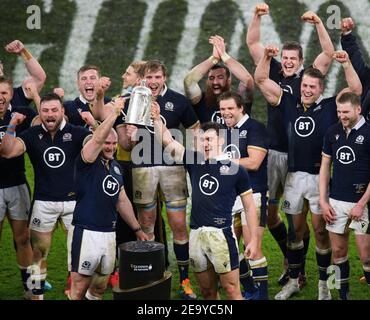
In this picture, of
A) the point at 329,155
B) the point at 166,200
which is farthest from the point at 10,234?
the point at 329,155

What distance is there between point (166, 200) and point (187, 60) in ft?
23.6

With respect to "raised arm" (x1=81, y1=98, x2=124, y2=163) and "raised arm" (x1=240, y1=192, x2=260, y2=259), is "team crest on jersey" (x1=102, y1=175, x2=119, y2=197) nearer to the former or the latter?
"raised arm" (x1=81, y1=98, x2=124, y2=163)

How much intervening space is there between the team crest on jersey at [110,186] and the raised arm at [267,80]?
189 centimetres

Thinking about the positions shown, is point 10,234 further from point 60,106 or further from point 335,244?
point 335,244

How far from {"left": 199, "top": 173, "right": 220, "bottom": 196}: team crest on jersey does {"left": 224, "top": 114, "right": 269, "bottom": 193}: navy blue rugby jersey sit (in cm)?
82

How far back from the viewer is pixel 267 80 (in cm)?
982

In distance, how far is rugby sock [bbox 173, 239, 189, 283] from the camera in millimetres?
10195

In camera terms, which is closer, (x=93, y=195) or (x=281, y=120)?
(x=93, y=195)

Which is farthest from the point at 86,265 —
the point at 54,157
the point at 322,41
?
the point at 322,41

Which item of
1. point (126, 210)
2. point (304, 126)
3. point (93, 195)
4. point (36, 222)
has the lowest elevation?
point (36, 222)

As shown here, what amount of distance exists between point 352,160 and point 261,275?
4.63 feet

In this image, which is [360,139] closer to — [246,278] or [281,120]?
[281,120]

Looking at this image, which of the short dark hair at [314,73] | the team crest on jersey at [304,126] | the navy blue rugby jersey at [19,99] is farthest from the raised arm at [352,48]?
the navy blue rugby jersey at [19,99]

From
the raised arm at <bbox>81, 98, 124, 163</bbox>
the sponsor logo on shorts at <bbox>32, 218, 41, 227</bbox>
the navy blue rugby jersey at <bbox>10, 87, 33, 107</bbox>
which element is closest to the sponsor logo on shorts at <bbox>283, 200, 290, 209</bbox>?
the raised arm at <bbox>81, 98, 124, 163</bbox>
